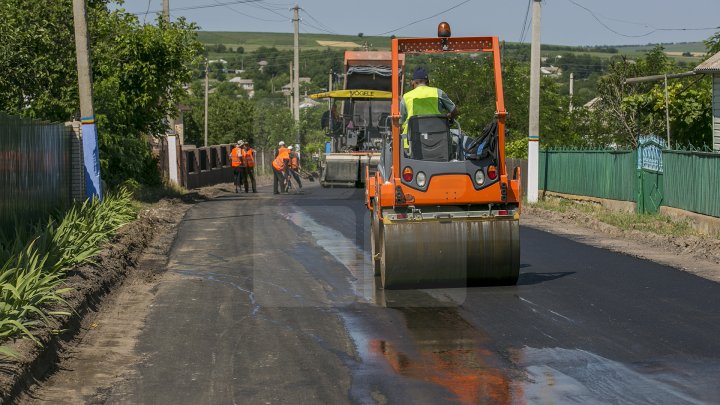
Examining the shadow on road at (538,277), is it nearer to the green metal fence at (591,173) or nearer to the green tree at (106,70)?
the green metal fence at (591,173)

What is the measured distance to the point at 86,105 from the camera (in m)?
21.6

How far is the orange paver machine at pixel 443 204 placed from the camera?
12023 millimetres

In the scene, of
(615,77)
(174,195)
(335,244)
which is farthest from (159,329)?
(615,77)

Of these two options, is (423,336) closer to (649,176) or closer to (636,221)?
(636,221)

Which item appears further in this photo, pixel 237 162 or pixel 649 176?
pixel 237 162

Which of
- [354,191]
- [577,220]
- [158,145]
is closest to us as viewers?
[577,220]

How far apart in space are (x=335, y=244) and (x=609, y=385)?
33.8ft

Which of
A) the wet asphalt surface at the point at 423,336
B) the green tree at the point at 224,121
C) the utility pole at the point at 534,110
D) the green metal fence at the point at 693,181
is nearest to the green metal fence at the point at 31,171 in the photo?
the wet asphalt surface at the point at 423,336

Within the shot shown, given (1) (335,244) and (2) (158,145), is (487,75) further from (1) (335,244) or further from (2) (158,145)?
(1) (335,244)

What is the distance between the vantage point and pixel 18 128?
1564cm

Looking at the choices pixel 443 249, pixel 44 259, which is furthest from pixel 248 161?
pixel 44 259

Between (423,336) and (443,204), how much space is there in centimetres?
259

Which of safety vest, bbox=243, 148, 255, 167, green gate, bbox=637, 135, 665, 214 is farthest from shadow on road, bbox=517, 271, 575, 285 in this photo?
safety vest, bbox=243, 148, 255, 167

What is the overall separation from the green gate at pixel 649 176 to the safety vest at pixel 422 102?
38.5 ft
